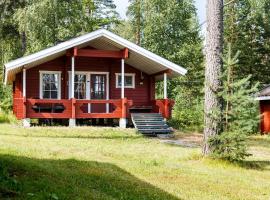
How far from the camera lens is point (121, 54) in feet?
68.2

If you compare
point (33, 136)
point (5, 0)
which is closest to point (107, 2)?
point (5, 0)

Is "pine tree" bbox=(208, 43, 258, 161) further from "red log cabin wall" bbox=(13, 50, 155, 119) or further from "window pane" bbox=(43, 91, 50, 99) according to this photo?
"window pane" bbox=(43, 91, 50, 99)

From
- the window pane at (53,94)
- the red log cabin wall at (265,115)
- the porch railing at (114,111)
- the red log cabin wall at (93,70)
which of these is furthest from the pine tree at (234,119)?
the window pane at (53,94)

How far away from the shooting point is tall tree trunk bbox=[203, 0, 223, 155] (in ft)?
37.9

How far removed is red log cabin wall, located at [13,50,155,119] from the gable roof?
38 cm

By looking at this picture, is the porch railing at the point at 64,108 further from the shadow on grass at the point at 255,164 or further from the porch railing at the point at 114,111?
the shadow on grass at the point at 255,164

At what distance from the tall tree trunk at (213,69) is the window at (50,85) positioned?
1213 cm

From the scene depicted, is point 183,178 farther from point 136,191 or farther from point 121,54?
point 121,54

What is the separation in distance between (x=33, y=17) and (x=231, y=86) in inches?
838

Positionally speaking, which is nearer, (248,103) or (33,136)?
(248,103)

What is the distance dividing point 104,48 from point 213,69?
11648 millimetres

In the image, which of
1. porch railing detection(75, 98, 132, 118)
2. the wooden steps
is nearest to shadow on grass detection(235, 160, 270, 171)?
the wooden steps

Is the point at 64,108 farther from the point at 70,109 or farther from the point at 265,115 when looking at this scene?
the point at 265,115

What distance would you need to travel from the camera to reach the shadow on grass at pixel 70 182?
6449 mm
